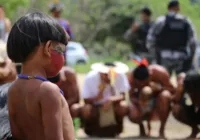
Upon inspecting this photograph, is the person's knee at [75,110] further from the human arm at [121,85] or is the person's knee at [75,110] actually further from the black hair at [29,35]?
the black hair at [29,35]

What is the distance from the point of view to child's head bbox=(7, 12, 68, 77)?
9.51 ft

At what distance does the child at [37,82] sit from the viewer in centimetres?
279

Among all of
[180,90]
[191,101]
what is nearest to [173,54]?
[180,90]

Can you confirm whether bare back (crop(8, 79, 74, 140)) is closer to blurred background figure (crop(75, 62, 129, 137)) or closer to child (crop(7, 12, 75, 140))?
child (crop(7, 12, 75, 140))

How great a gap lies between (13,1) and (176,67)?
9376mm

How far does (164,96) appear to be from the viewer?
7777 mm

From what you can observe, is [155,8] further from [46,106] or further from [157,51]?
[46,106]

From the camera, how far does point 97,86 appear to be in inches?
295

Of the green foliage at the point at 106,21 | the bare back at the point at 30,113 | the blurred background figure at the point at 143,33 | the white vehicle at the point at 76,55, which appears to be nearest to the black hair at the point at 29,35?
the bare back at the point at 30,113

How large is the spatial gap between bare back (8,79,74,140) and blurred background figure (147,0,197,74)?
6.03 meters

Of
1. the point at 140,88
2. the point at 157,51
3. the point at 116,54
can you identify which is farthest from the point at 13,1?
the point at 116,54

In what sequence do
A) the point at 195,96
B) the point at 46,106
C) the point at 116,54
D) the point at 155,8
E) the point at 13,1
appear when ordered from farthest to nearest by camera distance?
the point at 116,54
the point at 155,8
the point at 13,1
the point at 195,96
the point at 46,106

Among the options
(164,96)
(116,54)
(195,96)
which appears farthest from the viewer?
(116,54)

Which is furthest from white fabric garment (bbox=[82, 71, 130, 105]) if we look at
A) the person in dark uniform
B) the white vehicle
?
the white vehicle
